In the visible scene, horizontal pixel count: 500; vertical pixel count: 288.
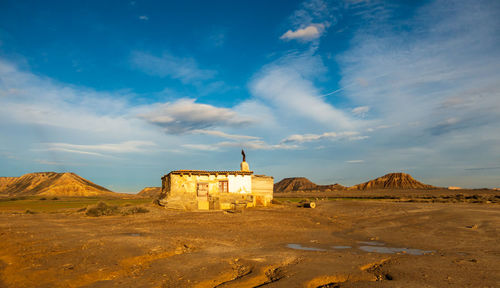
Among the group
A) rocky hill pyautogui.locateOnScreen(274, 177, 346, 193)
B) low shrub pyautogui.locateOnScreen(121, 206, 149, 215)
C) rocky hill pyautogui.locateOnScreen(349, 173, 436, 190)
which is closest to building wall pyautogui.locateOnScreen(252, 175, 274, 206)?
low shrub pyautogui.locateOnScreen(121, 206, 149, 215)

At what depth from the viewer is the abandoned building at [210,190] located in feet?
90.2

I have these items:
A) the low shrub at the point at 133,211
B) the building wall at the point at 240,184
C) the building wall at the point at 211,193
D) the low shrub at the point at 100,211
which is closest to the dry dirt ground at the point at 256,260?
the low shrub at the point at 100,211

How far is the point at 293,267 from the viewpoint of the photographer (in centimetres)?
787

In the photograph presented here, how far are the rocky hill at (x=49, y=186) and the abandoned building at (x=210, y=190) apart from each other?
257 ft

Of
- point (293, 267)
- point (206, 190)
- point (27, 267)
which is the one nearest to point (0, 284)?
point (27, 267)

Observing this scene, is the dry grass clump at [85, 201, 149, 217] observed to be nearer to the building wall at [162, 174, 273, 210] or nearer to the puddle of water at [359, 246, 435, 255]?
the building wall at [162, 174, 273, 210]

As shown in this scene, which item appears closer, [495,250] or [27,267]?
[27,267]

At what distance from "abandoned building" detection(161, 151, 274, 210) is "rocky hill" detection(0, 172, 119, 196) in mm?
78382

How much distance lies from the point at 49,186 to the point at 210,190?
92492 mm

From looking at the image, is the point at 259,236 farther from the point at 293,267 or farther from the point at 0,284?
the point at 0,284

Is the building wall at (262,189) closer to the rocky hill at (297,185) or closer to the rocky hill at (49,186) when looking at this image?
the rocky hill at (49,186)

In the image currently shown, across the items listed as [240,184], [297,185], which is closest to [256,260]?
[240,184]

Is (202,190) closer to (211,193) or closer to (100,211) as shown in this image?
(211,193)

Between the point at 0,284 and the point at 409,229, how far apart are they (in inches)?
690
